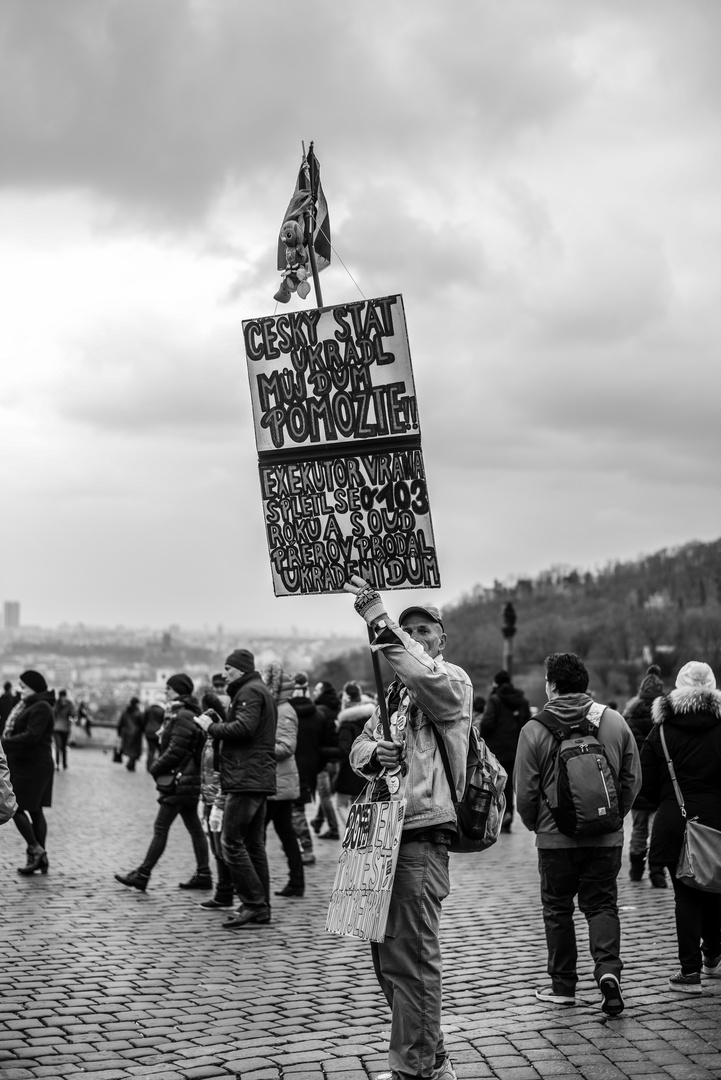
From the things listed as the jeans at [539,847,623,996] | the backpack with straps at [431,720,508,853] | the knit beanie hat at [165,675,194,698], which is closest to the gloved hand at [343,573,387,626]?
the backpack with straps at [431,720,508,853]

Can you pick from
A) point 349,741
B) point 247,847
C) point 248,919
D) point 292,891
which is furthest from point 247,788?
point 349,741

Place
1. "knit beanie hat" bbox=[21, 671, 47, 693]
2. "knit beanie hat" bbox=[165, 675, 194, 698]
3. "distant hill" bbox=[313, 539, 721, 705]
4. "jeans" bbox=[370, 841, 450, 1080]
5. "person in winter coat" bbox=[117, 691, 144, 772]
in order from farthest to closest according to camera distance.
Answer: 1. "distant hill" bbox=[313, 539, 721, 705]
2. "person in winter coat" bbox=[117, 691, 144, 772]
3. "knit beanie hat" bbox=[21, 671, 47, 693]
4. "knit beanie hat" bbox=[165, 675, 194, 698]
5. "jeans" bbox=[370, 841, 450, 1080]

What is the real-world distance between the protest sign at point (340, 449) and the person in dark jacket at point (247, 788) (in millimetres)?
3700

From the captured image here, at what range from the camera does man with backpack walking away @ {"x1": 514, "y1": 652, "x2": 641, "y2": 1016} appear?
664cm

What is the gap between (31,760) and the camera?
39.2 feet

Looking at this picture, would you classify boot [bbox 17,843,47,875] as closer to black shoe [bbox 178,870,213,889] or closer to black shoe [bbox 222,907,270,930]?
black shoe [bbox 178,870,213,889]

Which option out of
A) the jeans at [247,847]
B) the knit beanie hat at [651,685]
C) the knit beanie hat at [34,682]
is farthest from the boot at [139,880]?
the knit beanie hat at [651,685]

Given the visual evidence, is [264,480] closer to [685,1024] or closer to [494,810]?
[494,810]

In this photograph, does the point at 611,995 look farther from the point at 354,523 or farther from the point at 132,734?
the point at 132,734

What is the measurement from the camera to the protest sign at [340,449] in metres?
5.75

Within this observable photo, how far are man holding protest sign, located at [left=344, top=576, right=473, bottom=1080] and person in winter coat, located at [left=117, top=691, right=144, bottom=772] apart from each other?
81.8ft

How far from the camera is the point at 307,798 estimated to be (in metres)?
13.2

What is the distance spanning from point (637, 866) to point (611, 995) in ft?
17.9

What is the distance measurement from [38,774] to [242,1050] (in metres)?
6.62
